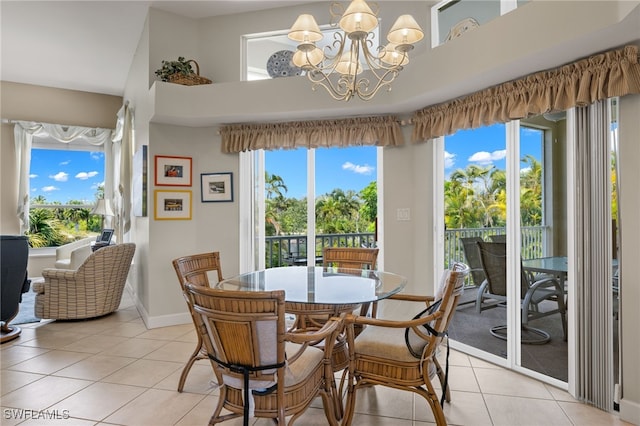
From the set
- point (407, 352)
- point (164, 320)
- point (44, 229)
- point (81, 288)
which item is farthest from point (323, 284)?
point (44, 229)

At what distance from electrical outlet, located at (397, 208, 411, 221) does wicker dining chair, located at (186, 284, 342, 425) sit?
217cm

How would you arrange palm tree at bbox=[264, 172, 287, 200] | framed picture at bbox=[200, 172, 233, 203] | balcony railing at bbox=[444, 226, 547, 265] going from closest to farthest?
balcony railing at bbox=[444, 226, 547, 265] → framed picture at bbox=[200, 172, 233, 203] → palm tree at bbox=[264, 172, 287, 200]

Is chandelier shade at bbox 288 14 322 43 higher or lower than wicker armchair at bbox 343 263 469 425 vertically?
higher

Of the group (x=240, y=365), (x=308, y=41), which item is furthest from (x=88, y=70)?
(x=240, y=365)

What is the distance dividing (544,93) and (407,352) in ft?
6.42

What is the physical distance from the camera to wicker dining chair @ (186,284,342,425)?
152 cm

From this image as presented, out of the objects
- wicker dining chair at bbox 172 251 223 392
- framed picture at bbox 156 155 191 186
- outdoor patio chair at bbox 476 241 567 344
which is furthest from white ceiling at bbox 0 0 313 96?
outdoor patio chair at bbox 476 241 567 344

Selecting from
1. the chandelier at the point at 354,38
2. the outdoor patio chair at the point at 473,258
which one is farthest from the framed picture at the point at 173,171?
the outdoor patio chair at the point at 473,258

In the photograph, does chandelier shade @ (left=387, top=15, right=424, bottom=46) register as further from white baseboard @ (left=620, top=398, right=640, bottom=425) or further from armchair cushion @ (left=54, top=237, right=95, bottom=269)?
armchair cushion @ (left=54, top=237, right=95, bottom=269)

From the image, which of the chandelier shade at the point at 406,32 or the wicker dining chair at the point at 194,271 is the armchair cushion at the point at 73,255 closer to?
the wicker dining chair at the point at 194,271

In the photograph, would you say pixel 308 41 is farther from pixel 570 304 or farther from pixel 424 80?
pixel 570 304

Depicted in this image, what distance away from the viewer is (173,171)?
4.10 metres

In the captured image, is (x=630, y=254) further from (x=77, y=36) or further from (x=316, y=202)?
(x=77, y=36)

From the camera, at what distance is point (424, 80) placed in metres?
3.11
